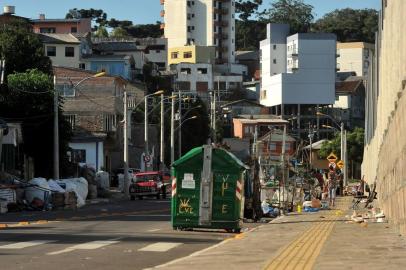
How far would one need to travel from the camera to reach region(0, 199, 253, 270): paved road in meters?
16.4

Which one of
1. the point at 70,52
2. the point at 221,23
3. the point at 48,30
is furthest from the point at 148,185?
the point at 221,23

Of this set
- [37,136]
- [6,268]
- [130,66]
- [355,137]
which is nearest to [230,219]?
[6,268]

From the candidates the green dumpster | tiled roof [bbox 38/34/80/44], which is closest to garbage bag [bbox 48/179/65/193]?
the green dumpster

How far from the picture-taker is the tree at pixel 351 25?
616ft

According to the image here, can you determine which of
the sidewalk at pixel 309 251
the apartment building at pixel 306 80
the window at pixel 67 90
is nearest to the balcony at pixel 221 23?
the apartment building at pixel 306 80

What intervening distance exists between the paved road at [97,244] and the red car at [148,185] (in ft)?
95.7

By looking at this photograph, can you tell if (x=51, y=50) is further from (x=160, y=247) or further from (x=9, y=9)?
(x=160, y=247)

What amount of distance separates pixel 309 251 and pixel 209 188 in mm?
8582

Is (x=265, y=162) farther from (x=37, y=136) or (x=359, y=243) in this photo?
(x=359, y=243)

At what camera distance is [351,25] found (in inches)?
7505

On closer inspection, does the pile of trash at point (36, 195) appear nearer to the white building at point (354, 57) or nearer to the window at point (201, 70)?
the window at point (201, 70)

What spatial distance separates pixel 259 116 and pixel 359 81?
74.6 ft

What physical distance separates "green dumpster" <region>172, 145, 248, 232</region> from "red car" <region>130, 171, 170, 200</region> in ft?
113

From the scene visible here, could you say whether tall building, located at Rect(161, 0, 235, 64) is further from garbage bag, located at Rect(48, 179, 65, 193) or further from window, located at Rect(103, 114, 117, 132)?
garbage bag, located at Rect(48, 179, 65, 193)
